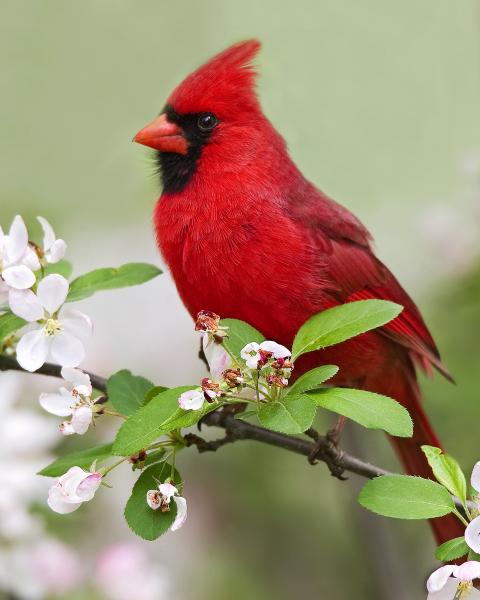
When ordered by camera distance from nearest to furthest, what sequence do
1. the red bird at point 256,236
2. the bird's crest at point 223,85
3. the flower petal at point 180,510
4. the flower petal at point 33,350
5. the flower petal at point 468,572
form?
the flower petal at point 468,572 → the flower petal at point 180,510 → the flower petal at point 33,350 → the red bird at point 256,236 → the bird's crest at point 223,85

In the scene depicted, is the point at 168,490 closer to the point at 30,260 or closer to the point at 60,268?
the point at 30,260

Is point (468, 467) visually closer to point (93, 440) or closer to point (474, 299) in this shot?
point (474, 299)

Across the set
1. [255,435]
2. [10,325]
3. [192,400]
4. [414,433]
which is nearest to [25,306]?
[10,325]

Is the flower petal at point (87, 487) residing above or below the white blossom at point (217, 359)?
below

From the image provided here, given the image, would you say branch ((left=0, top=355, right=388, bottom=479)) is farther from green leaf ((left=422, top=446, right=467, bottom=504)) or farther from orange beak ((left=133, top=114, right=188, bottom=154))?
orange beak ((left=133, top=114, right=188, bottom=154))

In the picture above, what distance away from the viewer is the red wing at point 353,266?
2480 mm

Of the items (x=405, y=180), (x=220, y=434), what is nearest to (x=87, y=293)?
(x=220, y=434)

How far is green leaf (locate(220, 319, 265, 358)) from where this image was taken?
5.80 ft

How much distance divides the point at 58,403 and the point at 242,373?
295 millimetres

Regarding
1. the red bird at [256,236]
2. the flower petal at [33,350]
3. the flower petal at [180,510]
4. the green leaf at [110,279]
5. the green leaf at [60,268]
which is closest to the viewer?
the flower petal at [180,510]

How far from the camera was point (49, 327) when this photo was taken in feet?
5.87

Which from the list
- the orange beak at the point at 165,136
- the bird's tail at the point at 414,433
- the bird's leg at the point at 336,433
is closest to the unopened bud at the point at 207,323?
the bird's leg at the point at 336,433

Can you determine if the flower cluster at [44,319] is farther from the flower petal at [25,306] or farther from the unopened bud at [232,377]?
the unopened bud at [232,377]

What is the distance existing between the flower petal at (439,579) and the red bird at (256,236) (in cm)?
81
